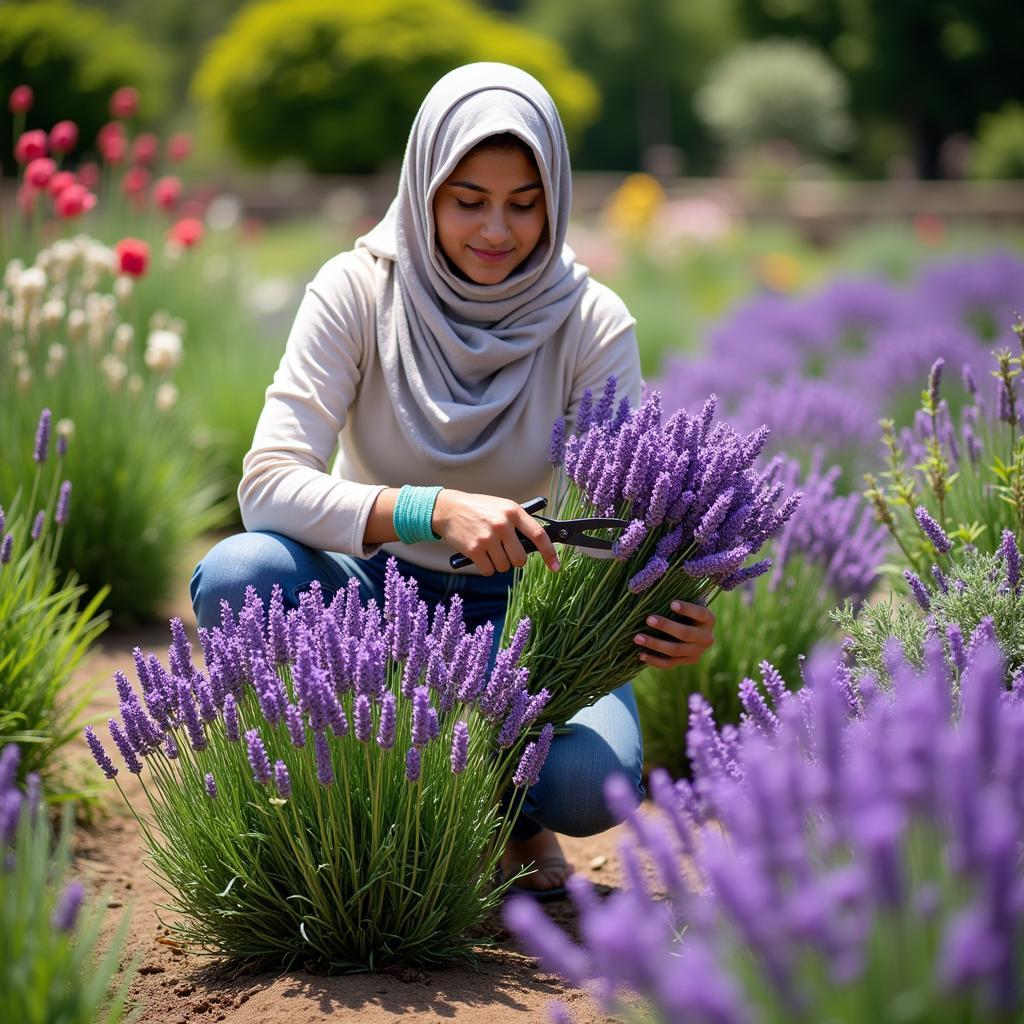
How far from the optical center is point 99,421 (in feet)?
13.3

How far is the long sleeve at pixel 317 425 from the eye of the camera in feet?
7.82

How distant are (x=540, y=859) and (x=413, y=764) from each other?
3.25 feet

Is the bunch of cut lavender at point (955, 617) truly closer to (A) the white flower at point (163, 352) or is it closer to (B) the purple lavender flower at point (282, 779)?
(B) the purple lavender flower at point (282, 779)

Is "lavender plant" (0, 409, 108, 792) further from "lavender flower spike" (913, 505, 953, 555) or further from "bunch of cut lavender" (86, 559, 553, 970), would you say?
"lavender flower spike" (913, 505, 953, 555)

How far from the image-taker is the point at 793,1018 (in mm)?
1025

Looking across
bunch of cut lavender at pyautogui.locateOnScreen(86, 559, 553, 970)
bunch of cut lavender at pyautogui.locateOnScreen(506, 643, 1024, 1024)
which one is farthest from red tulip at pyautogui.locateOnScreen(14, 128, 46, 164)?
bunch of cut lavender at pyautogui.locateOnScreen(506, 643, 1024, 1024)

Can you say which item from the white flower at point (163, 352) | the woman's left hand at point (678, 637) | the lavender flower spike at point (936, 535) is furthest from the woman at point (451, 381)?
the white flower at point (163, 352)

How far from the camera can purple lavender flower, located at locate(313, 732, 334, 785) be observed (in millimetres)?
1795

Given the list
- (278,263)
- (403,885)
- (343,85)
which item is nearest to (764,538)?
(403,885)

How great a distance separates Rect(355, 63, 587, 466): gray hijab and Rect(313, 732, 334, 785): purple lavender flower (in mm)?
936

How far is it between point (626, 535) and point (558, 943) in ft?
3.60

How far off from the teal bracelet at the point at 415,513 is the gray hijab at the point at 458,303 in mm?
346

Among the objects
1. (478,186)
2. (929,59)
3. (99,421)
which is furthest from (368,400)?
(929,59)

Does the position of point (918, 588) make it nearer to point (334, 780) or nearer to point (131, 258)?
point (334, 780)
